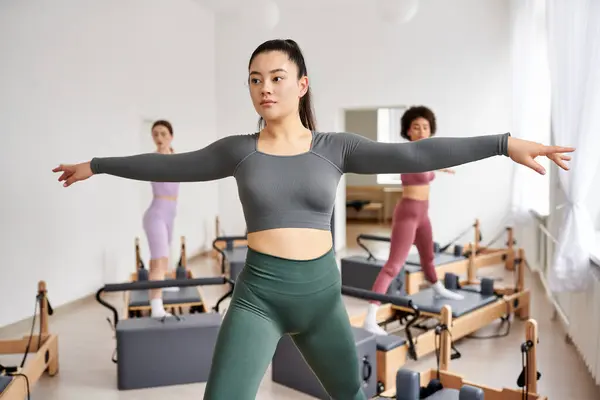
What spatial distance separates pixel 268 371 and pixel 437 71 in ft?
18.1

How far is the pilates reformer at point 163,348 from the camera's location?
357 centimetres

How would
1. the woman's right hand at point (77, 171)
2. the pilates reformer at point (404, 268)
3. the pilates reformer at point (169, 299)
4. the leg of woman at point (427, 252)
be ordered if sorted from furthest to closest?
the pilates reformer at point (404, 268) < the pilates reformer at point (169, 299) < the leg of woman at point (427, 252) < the woman's right hand at point (77, 171)

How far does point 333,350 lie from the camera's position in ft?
6.12

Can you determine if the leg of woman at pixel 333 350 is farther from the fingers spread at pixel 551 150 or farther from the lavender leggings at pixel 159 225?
the lavender leggings at pixel 159 225

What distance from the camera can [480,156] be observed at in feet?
5.75

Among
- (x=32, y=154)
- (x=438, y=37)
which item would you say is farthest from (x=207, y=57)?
(x=32, y=154)

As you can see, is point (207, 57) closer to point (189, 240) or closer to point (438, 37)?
point (189, 240)

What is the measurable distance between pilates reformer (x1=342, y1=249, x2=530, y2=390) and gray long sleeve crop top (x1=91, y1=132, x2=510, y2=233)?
1.45m

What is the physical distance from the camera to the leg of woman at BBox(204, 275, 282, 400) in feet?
5.55

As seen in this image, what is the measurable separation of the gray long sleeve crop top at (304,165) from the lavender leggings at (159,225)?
108 inches

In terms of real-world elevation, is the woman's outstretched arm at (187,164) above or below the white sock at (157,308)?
above

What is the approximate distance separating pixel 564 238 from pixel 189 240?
544 centimetres

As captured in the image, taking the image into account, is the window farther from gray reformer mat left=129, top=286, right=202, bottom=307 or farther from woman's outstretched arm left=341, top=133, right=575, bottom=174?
woman's outstretched arm left=341, top=133, right=575, bottom=174

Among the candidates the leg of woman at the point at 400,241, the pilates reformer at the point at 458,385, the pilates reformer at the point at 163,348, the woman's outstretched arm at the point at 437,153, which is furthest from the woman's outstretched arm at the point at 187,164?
the leg of woman at the point at 400,241
